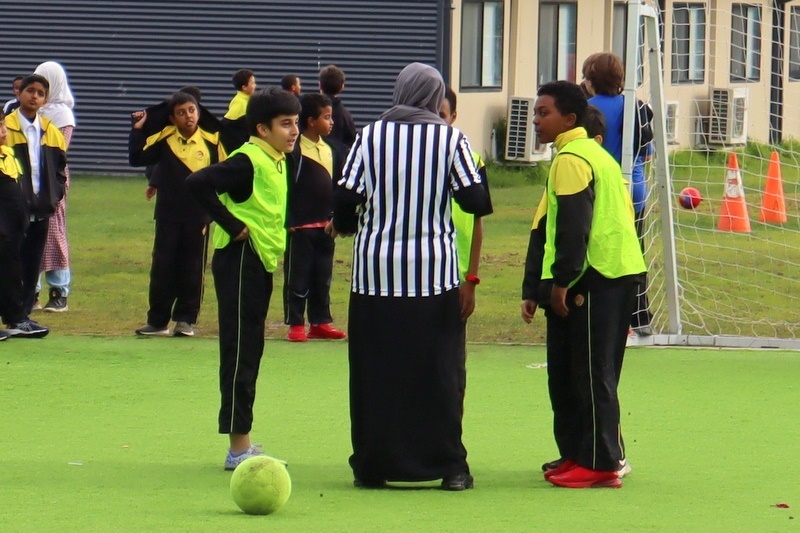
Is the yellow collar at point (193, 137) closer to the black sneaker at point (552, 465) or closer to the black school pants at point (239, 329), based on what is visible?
the black school pants at point (239, 329)

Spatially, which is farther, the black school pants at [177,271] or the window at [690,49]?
the window at [690,49]

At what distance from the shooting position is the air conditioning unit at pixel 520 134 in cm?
2523

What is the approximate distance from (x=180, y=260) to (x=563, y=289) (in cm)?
543

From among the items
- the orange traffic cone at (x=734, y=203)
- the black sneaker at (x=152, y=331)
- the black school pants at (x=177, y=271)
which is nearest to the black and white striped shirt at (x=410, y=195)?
the black school pants at (x=177, y=271)

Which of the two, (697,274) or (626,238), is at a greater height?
(626,238)

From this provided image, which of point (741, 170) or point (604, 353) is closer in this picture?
point (604, 353)

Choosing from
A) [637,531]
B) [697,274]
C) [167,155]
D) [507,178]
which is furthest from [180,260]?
[507,178]

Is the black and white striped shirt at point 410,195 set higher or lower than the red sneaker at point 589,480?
higher

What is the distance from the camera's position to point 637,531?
5.88 metres

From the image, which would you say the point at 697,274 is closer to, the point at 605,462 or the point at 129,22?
the point at 605,462

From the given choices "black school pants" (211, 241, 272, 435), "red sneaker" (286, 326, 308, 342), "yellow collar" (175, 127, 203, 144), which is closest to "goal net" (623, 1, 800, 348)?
"red sneaker" (286, 326, 308, 342)

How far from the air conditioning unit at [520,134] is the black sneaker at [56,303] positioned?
1344 cm

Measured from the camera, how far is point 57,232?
1272 cm

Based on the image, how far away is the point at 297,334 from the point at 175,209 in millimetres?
1318
